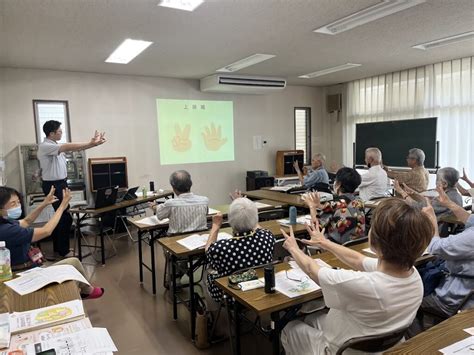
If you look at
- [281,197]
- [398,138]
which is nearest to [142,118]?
[281,197]

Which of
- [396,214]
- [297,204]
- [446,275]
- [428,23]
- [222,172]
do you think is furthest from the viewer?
[222,172]

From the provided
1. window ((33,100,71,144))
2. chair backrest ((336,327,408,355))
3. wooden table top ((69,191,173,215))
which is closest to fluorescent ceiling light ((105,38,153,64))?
window ((33,100,71,144))

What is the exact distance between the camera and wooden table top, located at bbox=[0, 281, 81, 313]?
1682 millimetres

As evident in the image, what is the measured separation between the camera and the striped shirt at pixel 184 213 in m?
3.41

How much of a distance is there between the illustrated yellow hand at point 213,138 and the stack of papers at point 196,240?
449 cm

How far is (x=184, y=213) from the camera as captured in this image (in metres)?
3.41

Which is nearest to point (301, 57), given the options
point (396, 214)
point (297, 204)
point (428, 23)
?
point (428, 23)

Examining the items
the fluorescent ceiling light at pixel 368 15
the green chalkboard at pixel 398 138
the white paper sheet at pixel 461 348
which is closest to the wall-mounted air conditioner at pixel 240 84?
the green chalkboard at pixel 398 138

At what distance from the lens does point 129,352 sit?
2.63 metres

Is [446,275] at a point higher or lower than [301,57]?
lower

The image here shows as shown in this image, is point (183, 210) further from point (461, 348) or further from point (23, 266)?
point (461, 348)

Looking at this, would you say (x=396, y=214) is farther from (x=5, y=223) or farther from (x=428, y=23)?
(x=428, y=23)

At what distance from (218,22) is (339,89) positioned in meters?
5.35

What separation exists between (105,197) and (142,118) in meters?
2.39
